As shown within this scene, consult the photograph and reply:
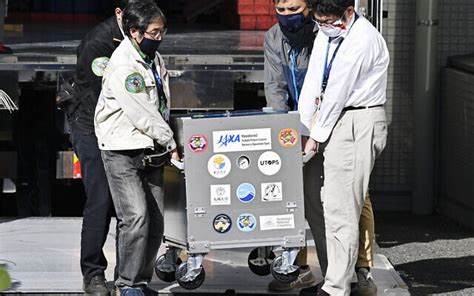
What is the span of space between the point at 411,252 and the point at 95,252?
287 cm

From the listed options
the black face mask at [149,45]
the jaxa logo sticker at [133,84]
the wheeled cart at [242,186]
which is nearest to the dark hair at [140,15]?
the black face mask at [149,45]

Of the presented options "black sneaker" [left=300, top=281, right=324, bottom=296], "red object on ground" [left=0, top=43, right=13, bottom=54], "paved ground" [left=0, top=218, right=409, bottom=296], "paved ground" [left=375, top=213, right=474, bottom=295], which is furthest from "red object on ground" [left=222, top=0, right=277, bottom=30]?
"black sneaker" [left=300, top=281, right=324, bottom=296]

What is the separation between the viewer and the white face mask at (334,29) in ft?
19.8

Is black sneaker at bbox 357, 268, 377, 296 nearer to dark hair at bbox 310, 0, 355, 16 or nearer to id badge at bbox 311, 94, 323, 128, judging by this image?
id badge at bbox 311, 94, 323, 128

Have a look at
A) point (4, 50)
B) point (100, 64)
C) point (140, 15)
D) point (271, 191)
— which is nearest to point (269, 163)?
point (271, 191)

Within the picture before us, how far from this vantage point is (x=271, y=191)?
20.1 ft

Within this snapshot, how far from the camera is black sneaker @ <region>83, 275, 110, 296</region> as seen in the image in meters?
6.46

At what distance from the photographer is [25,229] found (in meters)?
8.12

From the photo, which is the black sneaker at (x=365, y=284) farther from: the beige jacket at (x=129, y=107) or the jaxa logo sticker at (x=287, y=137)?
the beige jacket at (x=129, y=107)

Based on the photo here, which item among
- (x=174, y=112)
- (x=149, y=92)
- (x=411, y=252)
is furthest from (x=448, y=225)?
(x=149, y=92)

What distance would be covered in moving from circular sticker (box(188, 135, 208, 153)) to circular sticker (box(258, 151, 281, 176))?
0.30 m

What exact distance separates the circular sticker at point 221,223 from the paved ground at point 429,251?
68.3 inches

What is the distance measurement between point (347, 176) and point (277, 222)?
434 millimetres

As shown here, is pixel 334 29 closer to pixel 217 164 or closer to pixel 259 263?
pixel 217 164
